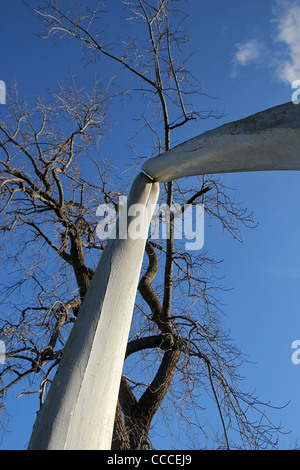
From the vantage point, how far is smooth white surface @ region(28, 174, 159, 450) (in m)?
1.21

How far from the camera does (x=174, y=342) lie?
4.39 m

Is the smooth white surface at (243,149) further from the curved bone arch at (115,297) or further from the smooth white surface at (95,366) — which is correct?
the smooth white surface at (95,366)

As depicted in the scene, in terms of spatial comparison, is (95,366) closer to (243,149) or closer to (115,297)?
(115,297)

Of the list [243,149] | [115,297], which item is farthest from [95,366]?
[243,149]

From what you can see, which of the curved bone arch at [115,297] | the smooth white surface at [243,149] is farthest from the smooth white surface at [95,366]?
the smooth white surface at [243,149]

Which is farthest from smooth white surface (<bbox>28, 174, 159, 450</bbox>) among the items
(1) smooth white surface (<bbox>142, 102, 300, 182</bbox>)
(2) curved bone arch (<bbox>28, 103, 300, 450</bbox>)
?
(1) smooth white surface (<bbox>142, 102, 300, 182</bbox>)

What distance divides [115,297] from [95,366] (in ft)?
0.85

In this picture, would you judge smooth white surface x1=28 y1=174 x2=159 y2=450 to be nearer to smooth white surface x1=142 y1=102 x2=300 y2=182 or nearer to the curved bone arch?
the curved bone arch

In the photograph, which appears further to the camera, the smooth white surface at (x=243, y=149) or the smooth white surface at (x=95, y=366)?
the smooth white surface at (x=243, y=149)

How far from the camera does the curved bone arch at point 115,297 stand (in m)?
1.23

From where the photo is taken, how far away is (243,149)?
1541 mm

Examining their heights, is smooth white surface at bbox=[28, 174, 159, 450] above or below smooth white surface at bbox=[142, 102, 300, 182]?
below
